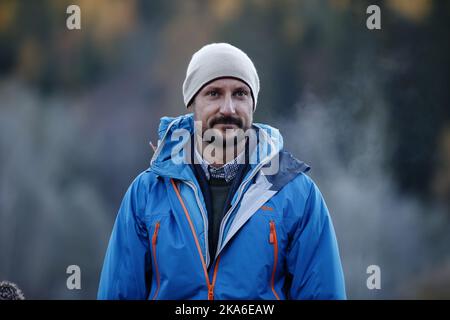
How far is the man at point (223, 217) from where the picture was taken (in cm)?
199

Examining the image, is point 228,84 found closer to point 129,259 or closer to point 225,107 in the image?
point 225,107

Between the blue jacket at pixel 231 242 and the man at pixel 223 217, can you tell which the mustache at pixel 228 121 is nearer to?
the man at pixel 223 217

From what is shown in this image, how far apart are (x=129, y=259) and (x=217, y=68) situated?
0.67 meters

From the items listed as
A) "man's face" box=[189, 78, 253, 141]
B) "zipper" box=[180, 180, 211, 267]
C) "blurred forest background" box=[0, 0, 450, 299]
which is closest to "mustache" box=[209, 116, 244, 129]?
"man's face" box=[189, 78, 253, 141]

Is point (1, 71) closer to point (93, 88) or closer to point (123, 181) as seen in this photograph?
point (93, 88)

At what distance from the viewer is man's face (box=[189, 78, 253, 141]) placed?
2.12 meters

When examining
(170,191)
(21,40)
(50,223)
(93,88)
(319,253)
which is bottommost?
(50,223)

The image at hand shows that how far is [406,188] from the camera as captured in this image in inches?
155

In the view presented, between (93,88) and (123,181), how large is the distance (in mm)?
585

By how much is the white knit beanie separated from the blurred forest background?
1.64m

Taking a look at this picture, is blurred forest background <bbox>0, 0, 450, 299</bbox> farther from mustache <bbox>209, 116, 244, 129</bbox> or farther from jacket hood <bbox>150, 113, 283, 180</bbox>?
mustache <bbox>209, 116, 244, 129</bbox>

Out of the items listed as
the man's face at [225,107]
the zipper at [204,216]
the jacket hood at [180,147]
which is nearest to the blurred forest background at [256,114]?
the jacket hood at [180,147]
